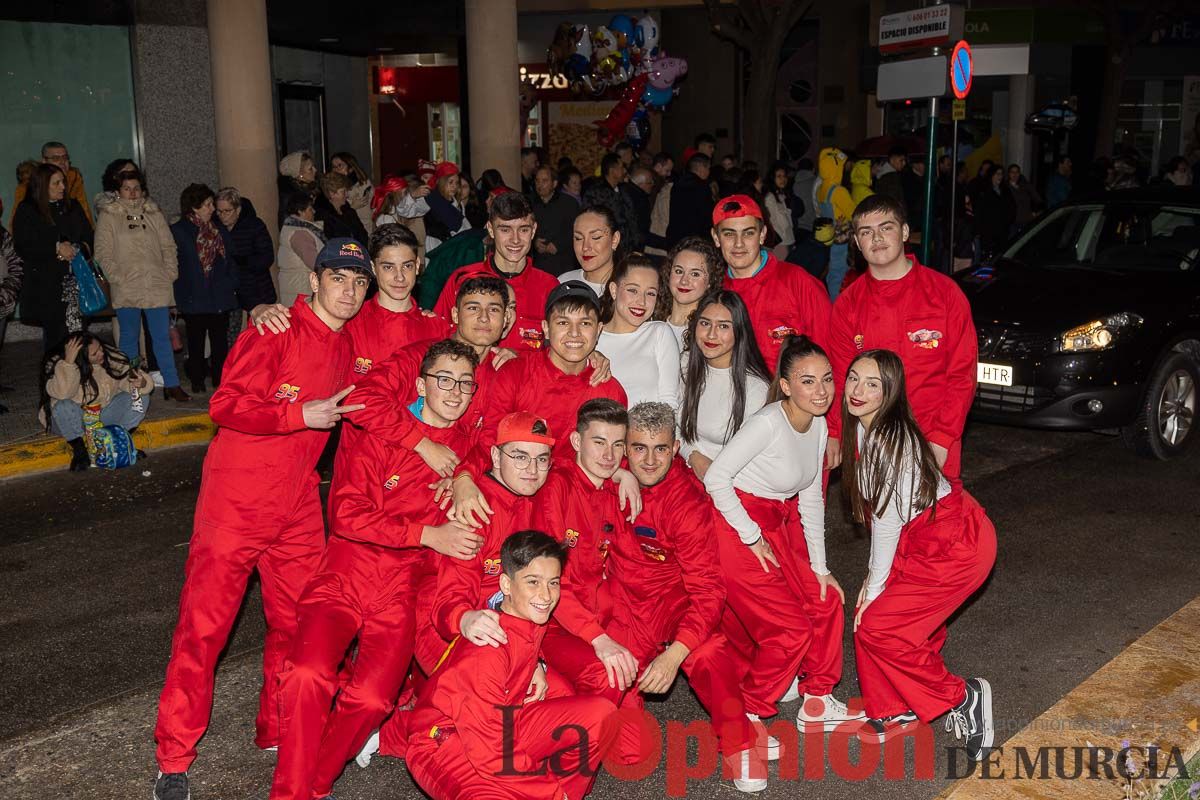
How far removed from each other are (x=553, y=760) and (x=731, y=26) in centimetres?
1828

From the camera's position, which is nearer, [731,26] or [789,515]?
[789,515]

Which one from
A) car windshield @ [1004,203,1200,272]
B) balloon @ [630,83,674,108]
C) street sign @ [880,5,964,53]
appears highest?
balloon @ [630,83,674,108]

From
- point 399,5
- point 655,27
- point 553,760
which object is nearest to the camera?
point 553,760

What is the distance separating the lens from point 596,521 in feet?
16.6

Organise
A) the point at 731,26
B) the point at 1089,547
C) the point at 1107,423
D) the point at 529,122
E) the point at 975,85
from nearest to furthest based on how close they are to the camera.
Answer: the point at 1089,547 < the point at 1107,423 < the point at 731,26 < the point at 529,122 < the point at 975,85

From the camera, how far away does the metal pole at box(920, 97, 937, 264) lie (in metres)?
12.5

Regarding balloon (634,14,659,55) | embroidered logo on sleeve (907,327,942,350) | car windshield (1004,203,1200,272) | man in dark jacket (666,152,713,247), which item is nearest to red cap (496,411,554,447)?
embroidered logo on sleeve (907,327,942,350)

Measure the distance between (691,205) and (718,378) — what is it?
8.65m

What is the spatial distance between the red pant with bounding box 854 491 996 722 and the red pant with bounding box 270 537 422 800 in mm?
1826

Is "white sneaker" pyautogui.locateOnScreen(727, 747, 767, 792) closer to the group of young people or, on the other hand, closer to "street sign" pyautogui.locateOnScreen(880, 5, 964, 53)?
the group of young people

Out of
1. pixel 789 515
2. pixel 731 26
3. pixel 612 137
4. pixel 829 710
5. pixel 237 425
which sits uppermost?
pixel 731 26

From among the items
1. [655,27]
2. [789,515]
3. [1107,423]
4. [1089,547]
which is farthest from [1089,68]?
[789,515]

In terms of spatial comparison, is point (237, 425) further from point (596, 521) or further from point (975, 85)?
point (975, 85)

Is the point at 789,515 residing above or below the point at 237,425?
below
